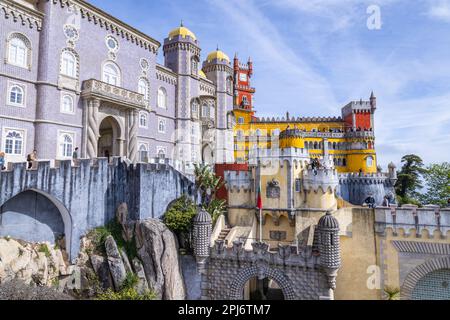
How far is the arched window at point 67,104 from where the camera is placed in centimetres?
2455

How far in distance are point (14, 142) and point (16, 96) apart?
359cm

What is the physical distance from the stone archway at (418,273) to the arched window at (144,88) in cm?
2952

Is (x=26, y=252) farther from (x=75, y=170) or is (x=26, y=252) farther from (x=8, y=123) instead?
(x=8, y=123)

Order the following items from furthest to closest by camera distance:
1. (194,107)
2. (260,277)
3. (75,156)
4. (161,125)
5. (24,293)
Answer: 1. (194,107)
2. (161,125)
3. (75,156)
4. (260,277)
5. (24,293)

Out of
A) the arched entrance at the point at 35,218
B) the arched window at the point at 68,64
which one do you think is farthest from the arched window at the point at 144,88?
the arched entrance at the point at 35,218

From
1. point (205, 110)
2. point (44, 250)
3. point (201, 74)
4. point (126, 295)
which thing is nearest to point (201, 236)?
point (126, 295)

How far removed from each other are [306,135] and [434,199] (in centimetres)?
2370

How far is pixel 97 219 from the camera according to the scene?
20.1 m

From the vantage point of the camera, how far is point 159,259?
19641 mm

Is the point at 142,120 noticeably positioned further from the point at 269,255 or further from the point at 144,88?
the point at 269,255

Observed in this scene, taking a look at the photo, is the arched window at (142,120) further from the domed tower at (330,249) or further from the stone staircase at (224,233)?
the domed tower at (330,249)

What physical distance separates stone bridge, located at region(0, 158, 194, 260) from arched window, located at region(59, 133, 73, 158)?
595cm

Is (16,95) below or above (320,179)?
above

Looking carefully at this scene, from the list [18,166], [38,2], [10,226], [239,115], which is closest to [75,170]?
[18,166]
